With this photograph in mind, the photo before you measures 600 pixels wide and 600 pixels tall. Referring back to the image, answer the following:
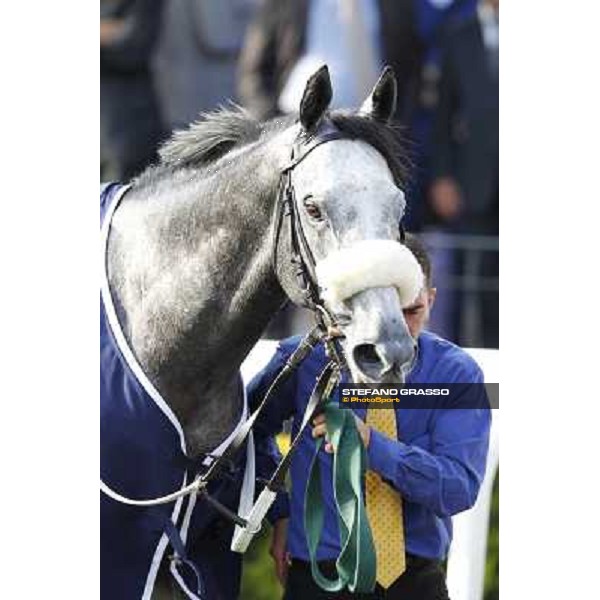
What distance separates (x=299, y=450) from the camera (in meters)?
2.49

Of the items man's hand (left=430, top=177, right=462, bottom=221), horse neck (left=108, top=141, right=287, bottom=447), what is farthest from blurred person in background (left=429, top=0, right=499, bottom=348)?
horse neck (left=108, top=141, right=287, bottom=447)

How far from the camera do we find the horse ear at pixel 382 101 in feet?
7.22

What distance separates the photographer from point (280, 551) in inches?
100

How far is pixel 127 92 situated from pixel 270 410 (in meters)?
0.82

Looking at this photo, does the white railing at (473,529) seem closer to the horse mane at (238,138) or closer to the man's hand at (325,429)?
the man's hand at (325,429)

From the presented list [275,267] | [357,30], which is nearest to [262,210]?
[275,267]

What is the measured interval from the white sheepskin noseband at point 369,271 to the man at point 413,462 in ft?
1.23

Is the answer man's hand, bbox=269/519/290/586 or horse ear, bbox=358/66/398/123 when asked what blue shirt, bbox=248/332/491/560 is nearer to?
man's hand, bbox=269/519/290/586

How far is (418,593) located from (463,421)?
34 centimetres

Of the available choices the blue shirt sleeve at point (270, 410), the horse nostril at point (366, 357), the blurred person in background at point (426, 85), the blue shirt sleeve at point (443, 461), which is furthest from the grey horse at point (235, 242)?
the blurred person in background at point (426, 85)

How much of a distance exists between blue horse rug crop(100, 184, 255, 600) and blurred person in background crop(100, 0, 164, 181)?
0.99ft
